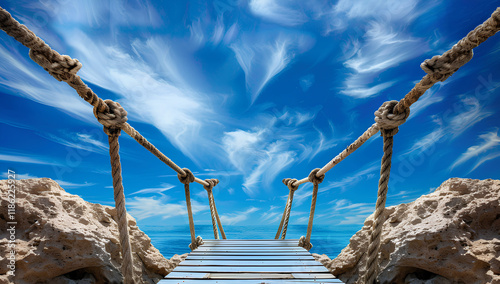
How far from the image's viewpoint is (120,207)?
172 cm

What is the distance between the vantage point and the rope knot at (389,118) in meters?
1.61

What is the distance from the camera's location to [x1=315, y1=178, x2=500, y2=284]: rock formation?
1990 millimetres

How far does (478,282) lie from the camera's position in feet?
6.32

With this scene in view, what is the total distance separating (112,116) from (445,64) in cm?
198

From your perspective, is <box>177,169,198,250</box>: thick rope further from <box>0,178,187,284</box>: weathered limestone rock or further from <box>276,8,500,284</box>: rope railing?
<box>276,8,500,284</box>: rope railing

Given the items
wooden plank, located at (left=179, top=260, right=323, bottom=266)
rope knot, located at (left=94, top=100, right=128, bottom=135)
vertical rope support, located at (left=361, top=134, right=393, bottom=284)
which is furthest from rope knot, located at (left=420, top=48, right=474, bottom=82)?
rope knot, located at (left=94, top=100, right=128, bottom=135)

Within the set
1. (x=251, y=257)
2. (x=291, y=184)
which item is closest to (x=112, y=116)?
(x=251, y=257)

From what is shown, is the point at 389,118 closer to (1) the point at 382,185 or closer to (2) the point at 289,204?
(1) the point at 382,185

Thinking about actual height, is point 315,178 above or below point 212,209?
below

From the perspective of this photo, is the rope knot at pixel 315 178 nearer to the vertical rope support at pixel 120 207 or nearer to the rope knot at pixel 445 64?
the rope knot at pixel 445 64

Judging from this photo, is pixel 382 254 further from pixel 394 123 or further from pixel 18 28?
pixel 18 28

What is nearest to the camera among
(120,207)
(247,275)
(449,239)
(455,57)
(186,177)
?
(455,57)

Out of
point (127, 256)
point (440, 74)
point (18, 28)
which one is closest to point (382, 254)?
point (440, 74)

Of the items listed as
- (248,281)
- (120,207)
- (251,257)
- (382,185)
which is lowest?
(248,281)
